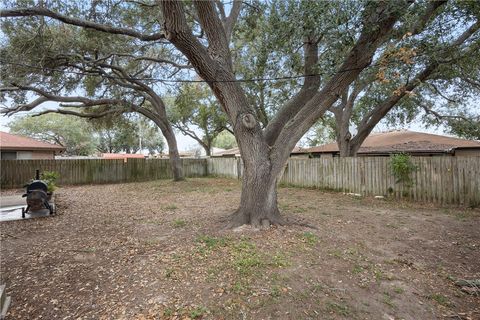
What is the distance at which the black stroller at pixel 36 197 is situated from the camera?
6059 millimetres

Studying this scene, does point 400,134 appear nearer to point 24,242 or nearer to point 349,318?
point 349,318

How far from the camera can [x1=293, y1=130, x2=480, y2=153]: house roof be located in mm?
13180

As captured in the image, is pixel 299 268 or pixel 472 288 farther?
pixel 299 268

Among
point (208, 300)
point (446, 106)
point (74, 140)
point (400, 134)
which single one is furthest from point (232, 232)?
point (74, 140)

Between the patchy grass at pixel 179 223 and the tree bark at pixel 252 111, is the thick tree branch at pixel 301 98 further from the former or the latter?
the patchy grass at pixel 179 223

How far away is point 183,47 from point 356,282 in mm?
4346

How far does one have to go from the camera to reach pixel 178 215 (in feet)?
20.4

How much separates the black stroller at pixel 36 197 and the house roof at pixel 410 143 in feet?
48.9

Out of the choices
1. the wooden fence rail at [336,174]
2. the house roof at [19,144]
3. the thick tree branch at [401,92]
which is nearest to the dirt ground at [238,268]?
the wooden fence rail at [336,174]

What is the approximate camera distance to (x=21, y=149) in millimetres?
14398

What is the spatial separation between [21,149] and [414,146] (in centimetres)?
2197

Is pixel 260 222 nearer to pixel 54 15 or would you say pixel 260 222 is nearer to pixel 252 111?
pixel 252 111

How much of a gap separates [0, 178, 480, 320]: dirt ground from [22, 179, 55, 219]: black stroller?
615mm

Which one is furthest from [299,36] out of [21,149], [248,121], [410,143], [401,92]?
[21,149]
